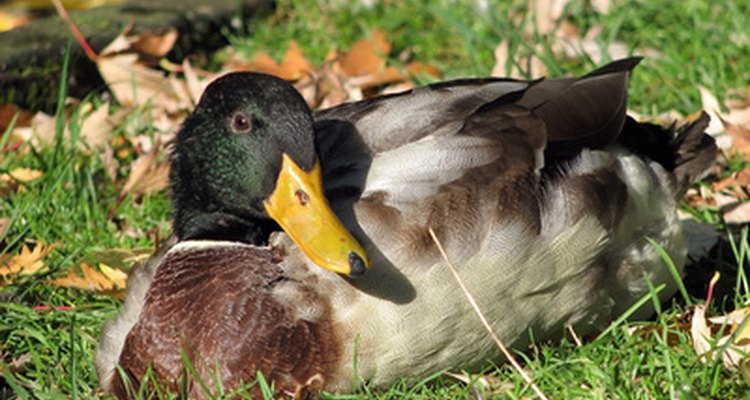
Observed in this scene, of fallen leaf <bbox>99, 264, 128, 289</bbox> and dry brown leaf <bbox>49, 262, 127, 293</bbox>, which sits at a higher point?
dry brown leaf <bbox>49, 262, 127, 293</bbox>

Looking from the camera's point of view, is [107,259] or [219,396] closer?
[219,396]

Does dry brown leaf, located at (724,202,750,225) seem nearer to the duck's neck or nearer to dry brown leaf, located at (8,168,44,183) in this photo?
the duck's neck

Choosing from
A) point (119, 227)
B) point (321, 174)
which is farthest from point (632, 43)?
point (321, 174)

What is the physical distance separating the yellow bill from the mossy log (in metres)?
2.14

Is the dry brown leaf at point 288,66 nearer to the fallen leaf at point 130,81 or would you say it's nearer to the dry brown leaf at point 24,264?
the fallen leaf at point 130,81

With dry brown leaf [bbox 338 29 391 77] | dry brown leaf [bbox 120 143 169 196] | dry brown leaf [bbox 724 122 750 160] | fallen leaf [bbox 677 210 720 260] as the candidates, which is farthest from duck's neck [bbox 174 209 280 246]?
dry brown leaf [bbox 338 29 391 77]

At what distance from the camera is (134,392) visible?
10.6 feet

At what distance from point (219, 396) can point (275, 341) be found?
0.19m

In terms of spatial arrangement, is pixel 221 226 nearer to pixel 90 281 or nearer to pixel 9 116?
pixel 90 281

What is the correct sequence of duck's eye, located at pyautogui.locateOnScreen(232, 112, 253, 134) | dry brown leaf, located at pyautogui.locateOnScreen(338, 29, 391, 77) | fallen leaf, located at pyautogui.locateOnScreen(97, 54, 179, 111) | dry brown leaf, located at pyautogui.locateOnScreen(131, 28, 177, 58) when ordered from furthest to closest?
dry brown leaf, located at pyautogui.locateOnScreen(131, 28, 177, 58) → dry brown leaf, located at pyautogui.locateOnScreen(338, 29, 391, 77) → fallen leaf, located at pyautogui.locateOnScreen(97, 54, 179, 111) → duck's eye, located at pyautogui.locateOnScreen(232, 112, 253, 134)

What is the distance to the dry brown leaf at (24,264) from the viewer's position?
390 centimetres

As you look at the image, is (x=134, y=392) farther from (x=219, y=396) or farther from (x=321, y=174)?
(x=321, y=174)

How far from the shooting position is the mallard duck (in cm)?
311

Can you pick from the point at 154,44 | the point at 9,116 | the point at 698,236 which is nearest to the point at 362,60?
the point at 154,44
